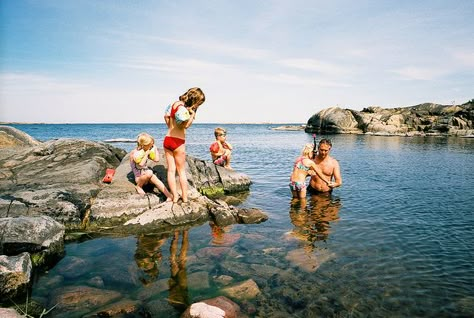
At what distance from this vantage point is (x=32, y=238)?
5770mm

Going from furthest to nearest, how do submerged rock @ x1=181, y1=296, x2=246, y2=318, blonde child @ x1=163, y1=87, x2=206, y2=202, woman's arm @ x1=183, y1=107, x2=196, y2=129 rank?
woman's arm @ x1=183, y1=107, x2=196, y2=129
blonde child @ x1=163, y1=87, x2=206, y2=202
submerged rock @ x1=181, y1=296, x2=246, y2=318

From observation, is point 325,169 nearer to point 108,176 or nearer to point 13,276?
point 108,176

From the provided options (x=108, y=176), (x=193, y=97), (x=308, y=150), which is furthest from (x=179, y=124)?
(x=308, y=150)

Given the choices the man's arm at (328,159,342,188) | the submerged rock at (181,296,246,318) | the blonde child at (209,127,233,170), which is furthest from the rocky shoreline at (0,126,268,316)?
the man's arm at (328,159,342,188)

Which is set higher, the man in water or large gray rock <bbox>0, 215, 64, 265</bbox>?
the man in water

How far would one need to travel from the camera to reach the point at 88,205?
7891 millimetres

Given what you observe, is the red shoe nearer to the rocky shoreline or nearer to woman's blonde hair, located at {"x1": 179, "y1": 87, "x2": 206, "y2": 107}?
the rocky shoreline

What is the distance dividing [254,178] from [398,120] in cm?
4978

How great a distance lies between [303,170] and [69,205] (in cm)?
696

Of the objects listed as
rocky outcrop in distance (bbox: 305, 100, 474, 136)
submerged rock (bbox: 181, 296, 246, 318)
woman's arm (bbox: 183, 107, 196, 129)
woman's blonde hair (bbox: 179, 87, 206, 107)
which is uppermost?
rocky outcrop in distance (bbox: 305, 100, 474, 136)

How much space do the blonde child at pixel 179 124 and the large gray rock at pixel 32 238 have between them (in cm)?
276

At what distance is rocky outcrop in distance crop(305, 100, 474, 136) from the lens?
49.9m

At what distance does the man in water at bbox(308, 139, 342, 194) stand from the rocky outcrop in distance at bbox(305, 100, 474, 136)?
47530mm

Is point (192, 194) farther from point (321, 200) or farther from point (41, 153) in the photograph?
point (41, 153)
